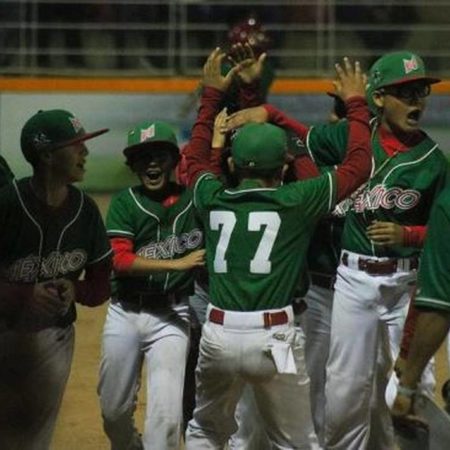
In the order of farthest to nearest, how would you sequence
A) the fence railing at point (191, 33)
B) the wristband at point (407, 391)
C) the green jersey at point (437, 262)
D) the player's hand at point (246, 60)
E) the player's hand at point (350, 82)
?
the fence railing at point (191, 33) → the player's hand at point (246, 60) → the player's hand at point (350, 82) → the wristband at point (407, 391) → the green jersey at point (437, 262)

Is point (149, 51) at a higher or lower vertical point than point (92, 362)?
higher

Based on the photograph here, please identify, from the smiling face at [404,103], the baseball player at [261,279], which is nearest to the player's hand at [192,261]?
Result: the baseball player at [261,279]

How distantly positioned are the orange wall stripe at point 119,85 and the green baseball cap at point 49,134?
10981 mm

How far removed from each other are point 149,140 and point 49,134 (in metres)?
0.88

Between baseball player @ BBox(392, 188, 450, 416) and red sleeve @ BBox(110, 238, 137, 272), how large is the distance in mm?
2071

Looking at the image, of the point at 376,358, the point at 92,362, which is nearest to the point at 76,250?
the point at 376,358

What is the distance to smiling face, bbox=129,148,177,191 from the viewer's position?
6.32 meters

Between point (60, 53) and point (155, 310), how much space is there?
11219 millimetres

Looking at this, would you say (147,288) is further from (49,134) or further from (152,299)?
(49,134)

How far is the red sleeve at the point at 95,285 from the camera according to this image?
5590 mm

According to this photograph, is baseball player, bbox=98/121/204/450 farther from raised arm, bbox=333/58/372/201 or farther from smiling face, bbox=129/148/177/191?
raised arm, bbox=333/58/372/201

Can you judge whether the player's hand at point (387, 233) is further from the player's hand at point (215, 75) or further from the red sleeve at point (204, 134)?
the player's hand at point (215, 75)

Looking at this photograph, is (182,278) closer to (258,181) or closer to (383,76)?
(258,181)

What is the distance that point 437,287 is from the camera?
4.25 m
